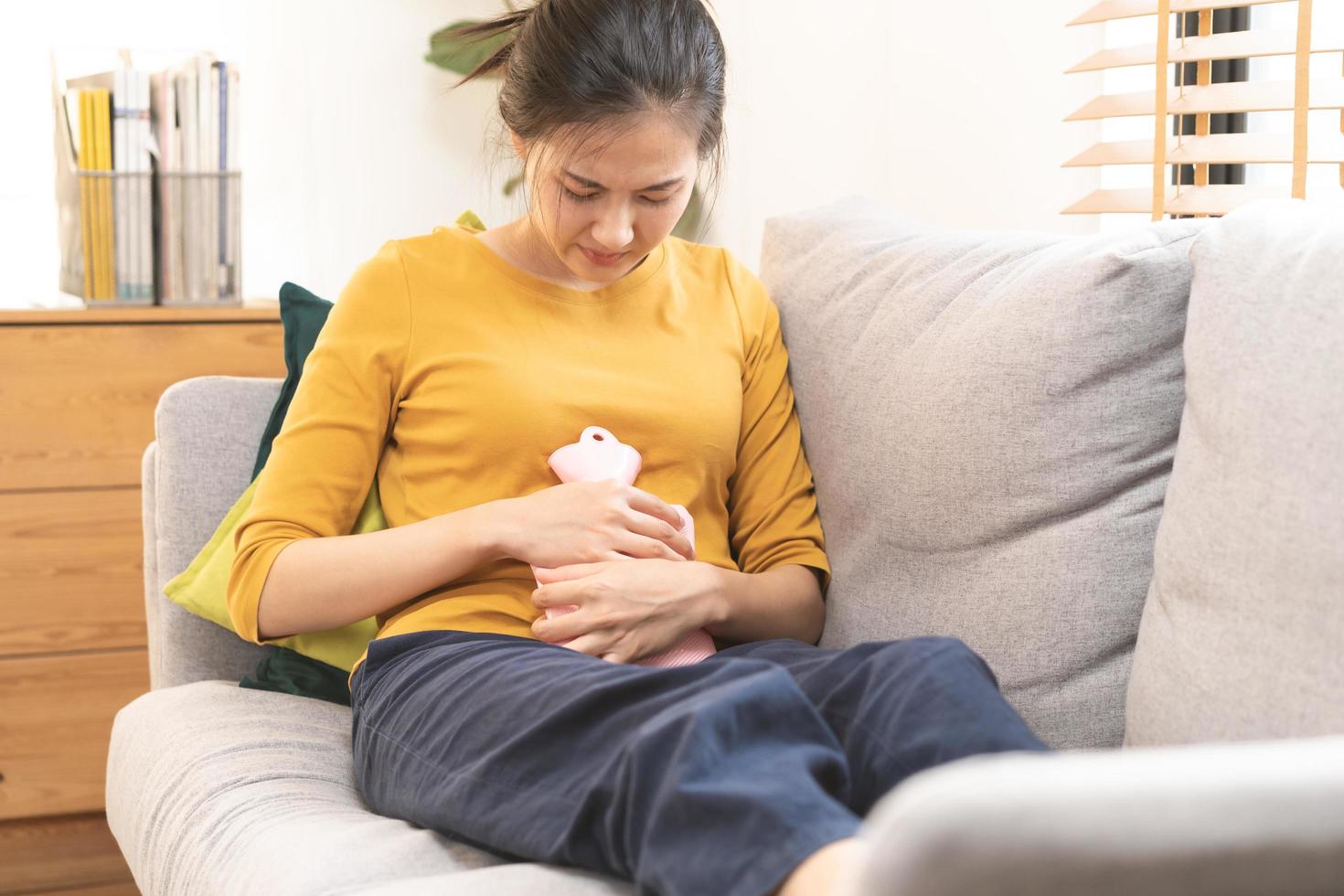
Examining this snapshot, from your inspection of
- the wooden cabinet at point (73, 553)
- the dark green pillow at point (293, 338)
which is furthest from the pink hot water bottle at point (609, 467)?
the wooden cabinet at point (73, 553)

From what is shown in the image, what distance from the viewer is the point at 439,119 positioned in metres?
2.75

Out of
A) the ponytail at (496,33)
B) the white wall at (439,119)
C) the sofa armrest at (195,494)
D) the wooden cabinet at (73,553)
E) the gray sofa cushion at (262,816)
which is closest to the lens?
the gray sofa cushion at (262,816)

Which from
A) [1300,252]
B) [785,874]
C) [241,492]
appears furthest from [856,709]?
[241,492]

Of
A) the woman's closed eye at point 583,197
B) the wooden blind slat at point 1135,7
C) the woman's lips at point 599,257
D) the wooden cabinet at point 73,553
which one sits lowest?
the wooden cabinet at point 73,553

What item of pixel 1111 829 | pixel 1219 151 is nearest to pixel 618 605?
pixel 1111 829

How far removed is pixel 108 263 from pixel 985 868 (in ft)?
6.77

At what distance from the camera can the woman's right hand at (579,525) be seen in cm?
116

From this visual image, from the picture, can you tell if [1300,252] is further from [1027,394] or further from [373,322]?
[373,322]

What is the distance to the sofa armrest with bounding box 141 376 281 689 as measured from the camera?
1.43 m

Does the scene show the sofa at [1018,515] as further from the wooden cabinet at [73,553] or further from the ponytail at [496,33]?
the wooden cabinet at [73,553]

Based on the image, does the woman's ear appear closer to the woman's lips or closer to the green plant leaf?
the woman's lips

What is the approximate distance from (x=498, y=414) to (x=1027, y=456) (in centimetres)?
47

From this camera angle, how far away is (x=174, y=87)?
2221 millimetres

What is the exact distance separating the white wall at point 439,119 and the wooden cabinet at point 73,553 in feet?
0.96
